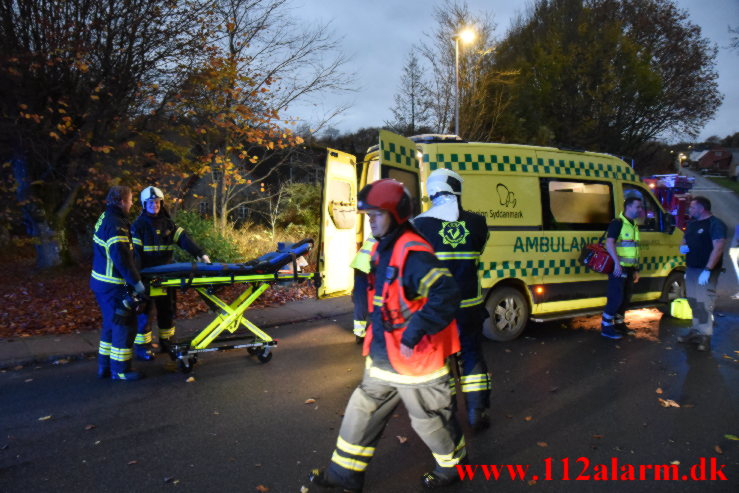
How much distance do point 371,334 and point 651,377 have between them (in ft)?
11.7

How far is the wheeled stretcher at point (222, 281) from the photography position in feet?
14.7

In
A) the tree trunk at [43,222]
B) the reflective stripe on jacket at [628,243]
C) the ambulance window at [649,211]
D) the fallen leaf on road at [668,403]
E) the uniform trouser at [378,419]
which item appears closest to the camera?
the uniform trouser at [378,419]

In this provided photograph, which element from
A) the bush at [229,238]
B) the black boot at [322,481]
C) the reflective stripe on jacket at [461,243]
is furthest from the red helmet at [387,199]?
the bush at [229,238]

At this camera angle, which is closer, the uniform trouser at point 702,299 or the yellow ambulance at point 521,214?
the yellow ambulance at point 521,214

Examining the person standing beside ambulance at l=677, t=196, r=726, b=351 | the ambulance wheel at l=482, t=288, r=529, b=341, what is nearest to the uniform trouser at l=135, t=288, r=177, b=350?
the ambulance wheel at l=482, t=288, r=529, b=341

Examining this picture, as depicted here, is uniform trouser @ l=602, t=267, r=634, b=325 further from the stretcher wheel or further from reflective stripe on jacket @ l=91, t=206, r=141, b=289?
reflective stripe on jacket @ l=91, t=206, r=141, b=289

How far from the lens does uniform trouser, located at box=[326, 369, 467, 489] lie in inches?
99.9

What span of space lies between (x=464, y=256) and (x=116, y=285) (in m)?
3.20

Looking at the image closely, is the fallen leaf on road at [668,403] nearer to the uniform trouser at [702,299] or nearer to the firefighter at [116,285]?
the uniform trouser at [702,299]

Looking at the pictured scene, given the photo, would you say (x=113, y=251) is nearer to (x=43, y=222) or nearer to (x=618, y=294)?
(x=618, y=294)

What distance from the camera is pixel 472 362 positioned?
3.56m

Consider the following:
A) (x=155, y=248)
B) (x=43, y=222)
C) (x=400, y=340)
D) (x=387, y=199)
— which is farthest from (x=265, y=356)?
(x=43, y=222)

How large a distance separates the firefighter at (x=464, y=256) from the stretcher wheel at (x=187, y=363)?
269 cm

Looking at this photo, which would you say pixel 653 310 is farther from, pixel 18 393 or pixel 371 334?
pixel 18 393
